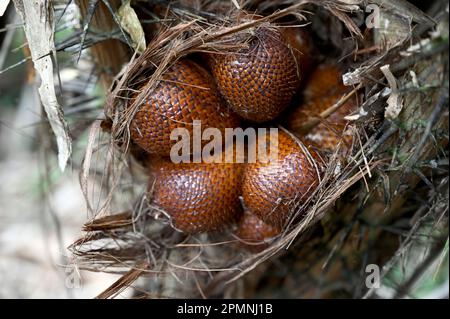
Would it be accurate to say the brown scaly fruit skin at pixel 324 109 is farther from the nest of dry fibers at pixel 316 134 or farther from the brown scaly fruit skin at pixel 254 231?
the brown scaly fruit skin at pixel 254 231

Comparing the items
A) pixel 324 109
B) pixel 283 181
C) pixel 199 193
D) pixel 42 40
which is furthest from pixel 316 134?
pixel 42 40

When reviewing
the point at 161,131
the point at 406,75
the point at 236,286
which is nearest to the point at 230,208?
the point at 161,131

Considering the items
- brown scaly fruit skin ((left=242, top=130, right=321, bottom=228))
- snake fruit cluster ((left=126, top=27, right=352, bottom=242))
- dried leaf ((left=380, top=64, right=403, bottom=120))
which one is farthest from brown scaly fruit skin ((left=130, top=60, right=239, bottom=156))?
dried leaf ((left=380, top=64, right=403, bottom=120))

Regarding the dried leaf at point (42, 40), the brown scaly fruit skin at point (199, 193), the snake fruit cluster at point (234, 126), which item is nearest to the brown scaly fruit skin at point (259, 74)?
the snake fruit cluster at point (234, 126)

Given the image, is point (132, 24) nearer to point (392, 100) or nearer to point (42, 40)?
point (42, 40)

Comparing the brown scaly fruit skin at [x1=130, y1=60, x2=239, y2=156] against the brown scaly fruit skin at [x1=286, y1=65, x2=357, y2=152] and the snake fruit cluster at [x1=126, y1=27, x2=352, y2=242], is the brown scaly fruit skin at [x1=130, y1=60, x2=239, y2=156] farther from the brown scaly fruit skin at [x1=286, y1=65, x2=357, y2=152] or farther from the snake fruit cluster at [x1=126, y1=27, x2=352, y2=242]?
the brown scaly fruit skin at [x1=286, y1=65, x2=357, y2=152]

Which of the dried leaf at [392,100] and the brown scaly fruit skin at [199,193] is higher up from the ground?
the dried leaf at [392,100]
